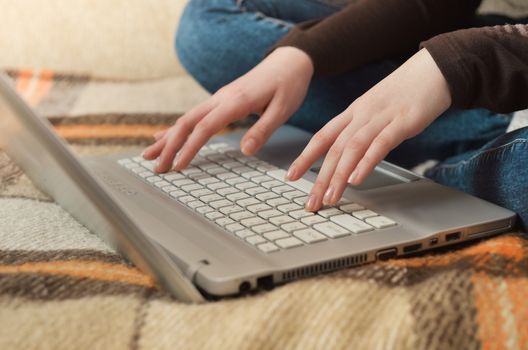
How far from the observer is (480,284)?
569 mm

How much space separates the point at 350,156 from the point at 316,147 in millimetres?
40

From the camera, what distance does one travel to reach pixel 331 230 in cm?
64

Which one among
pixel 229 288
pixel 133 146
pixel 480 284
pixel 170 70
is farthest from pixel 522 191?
pixel 170 70

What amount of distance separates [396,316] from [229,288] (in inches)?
4.7

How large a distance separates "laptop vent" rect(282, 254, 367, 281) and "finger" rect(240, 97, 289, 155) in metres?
0.24

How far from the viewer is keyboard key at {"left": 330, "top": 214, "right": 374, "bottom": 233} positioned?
65cm

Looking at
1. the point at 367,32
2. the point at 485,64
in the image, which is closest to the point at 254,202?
the point at 485,64

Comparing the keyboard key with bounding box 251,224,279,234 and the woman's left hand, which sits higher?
the woman's left hand

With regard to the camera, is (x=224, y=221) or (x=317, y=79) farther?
(x=317, y=79)

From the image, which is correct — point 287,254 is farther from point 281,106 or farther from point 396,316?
point 281,106

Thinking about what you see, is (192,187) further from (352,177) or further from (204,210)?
(352,177)

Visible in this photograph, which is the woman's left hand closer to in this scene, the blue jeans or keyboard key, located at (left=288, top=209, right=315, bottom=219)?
keyboard key, located at (left=288, top=209, right=315, bottom=219)

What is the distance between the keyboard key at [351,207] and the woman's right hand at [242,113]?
157 millimetres

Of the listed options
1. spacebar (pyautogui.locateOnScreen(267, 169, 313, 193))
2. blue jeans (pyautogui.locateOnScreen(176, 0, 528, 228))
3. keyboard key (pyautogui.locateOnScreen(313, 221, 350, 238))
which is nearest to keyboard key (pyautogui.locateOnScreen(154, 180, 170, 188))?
spacebar (pyautogui.locateOnScreen(267, 169, 313, 193))
